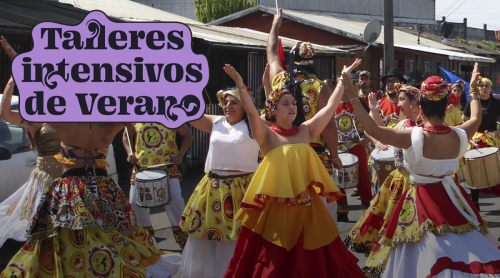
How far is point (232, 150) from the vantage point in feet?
18.4

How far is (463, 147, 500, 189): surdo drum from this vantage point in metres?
8.26

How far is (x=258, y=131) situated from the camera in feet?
14.8

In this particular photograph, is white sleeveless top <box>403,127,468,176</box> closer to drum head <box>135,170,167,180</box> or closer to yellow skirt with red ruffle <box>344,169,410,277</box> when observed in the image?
yellow skirt with red ruffle <box>344,169,410,277</box>

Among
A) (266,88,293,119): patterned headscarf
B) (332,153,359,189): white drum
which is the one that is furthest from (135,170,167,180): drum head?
(266,88,293,119): patterned headscarf

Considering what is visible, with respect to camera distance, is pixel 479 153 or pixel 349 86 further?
pixel 479 153

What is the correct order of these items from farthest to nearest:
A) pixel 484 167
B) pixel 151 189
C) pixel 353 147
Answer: pixel 353 147 → pixel 484 167 → pixel 151 189

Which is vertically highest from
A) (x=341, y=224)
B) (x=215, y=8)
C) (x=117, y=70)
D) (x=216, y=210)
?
(x=215, y=8)

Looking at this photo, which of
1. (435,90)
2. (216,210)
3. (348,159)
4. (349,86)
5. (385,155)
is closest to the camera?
(349,86)

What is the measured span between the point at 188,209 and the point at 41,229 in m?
1.54

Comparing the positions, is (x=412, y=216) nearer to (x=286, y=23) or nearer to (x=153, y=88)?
(x=153, y=88)

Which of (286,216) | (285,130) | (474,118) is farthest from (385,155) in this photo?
(286,216)

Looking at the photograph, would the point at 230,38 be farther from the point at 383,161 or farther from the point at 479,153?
the point at 383,161

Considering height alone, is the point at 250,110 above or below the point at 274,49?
below

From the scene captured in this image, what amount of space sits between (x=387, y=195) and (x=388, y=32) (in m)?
9.22
